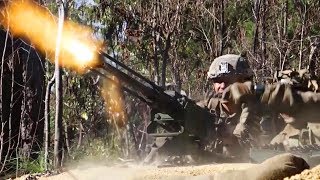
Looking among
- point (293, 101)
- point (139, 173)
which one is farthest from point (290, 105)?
point (139, 173)

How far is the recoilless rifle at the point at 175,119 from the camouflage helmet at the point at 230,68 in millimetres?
493

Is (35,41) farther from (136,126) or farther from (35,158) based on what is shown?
(136,126)

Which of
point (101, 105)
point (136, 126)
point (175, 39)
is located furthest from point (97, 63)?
point (136, 126)

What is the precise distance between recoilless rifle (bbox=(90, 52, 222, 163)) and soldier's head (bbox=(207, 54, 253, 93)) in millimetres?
407

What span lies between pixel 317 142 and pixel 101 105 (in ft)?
42.6

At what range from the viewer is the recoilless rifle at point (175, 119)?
25.1 feet

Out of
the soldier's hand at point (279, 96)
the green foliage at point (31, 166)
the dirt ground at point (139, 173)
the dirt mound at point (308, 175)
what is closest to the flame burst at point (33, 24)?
the green foliage at point (31, 166)

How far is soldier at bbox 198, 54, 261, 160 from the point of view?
7.30 meters

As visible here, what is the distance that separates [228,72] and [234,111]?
0.49 meters

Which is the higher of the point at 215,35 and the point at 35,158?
the point at 215,35

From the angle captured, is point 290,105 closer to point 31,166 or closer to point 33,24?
point 31,166

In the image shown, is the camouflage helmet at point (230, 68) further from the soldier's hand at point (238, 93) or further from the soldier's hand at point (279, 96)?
the soldier's hand at point (279, 96)

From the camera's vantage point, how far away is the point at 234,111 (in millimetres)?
7516

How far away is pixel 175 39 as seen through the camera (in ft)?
68.3
